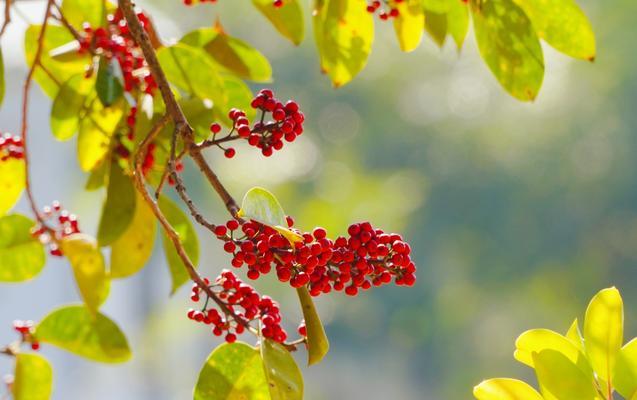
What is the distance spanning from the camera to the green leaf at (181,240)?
0.72 meters

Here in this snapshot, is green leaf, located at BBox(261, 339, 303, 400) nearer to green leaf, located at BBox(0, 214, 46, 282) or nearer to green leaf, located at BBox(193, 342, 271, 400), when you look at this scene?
green leaf, located at BBox(193, 342, 271, 400)

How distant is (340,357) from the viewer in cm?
908

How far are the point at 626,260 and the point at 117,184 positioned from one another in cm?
782

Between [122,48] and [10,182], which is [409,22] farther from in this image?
[10,182]

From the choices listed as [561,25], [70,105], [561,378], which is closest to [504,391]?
[561,378]

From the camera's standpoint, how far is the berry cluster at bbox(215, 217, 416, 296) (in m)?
0.48

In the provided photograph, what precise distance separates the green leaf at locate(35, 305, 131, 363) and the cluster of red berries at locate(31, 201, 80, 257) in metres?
0.05

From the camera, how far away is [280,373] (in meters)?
0.54

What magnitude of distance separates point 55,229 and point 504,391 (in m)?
0.38

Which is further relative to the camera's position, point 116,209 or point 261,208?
point 116,209

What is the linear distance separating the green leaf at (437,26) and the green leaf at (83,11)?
0.25 meters

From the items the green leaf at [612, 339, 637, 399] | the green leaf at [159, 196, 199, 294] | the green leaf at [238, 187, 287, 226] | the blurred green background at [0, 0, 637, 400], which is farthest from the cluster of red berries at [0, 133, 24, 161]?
the blurred green background at [0, 0, 637, 400]

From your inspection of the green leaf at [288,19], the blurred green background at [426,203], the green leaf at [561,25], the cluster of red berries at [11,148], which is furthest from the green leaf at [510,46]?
the blurred green background at [426,203]

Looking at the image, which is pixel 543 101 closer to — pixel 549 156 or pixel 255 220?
pixel 549 156
